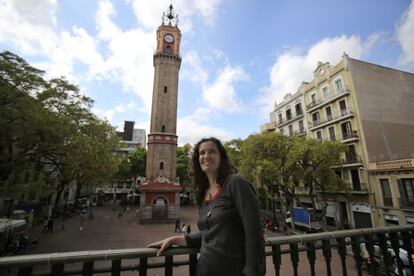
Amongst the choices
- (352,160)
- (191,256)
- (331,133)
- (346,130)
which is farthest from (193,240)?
(331,133)

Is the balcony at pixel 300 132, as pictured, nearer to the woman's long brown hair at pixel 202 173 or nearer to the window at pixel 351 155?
the window at pixel 351 155

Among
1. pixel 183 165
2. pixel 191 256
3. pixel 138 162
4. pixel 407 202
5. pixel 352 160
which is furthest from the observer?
pixel 183 165

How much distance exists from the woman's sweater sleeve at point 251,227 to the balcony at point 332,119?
2381cm

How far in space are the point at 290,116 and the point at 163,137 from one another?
17757 millimetres

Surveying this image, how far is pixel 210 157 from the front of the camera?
2.29m

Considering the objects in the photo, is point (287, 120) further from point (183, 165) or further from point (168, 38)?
point (183, 165)

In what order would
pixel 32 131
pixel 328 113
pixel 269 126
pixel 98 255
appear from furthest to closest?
pixel 269 126 → pixel 328 113 → pixel 32 131 → pixel 98 255

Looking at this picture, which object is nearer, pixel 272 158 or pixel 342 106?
pixel 272 158

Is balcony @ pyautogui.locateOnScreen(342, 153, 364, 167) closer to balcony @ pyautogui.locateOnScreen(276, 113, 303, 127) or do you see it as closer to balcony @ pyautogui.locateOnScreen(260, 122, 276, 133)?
balcony @ pyautogui.locateOnScreen(276, 113, 303, 127)

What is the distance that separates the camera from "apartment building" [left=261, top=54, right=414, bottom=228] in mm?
17922

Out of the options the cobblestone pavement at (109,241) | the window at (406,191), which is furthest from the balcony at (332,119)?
the cobblestone pavement at (109,241)

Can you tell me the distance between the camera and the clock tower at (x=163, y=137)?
25.2 meters

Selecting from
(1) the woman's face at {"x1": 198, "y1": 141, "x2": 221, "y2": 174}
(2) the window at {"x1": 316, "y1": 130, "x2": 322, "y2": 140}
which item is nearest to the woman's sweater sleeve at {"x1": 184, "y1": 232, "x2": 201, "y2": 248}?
(1) the woman's face at {"x1": 198, "y1": 141, "x2": 221, "y2": 174}

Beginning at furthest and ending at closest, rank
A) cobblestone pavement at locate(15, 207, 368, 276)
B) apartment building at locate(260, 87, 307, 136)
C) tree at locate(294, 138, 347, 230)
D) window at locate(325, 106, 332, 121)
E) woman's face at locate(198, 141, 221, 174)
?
1. apartment building at locate(260, 87, 307, 136)
2. window at locate(325, 106, 332, 121)
3. tree at locate(294, 138, 347, 230)
4. cobblestone pavement at locate(15, 207, 368, 276)
5. woman's face at locate(198, 141, 221, 174)
